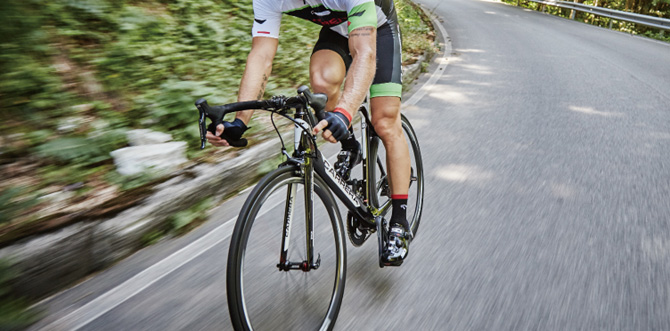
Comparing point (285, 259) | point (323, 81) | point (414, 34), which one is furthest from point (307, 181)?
point (414, 34)

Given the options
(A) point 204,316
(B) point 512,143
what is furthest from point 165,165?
(B) point 512,143

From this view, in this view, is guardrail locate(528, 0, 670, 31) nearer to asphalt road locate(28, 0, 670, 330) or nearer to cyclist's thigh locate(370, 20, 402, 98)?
asphalt road locate(28, 0, 670, 330)

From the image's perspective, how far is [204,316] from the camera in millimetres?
2479

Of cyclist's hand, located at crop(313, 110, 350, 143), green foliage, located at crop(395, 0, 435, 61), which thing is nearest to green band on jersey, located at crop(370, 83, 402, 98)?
cyclist's hand, located at crop(313, 110, 350, 143)

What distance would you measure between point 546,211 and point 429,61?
270 inches

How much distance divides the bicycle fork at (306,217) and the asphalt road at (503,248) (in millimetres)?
442

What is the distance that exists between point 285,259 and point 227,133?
0.71 meters

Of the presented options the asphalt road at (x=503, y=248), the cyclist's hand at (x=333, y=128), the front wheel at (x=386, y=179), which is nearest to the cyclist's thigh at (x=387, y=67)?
the front wheel at (x=386, y=179)

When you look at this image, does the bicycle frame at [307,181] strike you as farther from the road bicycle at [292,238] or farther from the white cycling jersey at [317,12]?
the white cycling jersey at [317,12]

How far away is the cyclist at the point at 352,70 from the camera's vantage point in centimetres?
221

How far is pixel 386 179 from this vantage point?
10.7 feet

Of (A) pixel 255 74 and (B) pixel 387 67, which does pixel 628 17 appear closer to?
(B) pixel 387 67

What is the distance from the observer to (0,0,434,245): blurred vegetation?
128 inches

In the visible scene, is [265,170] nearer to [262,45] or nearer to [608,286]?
[262,45]
